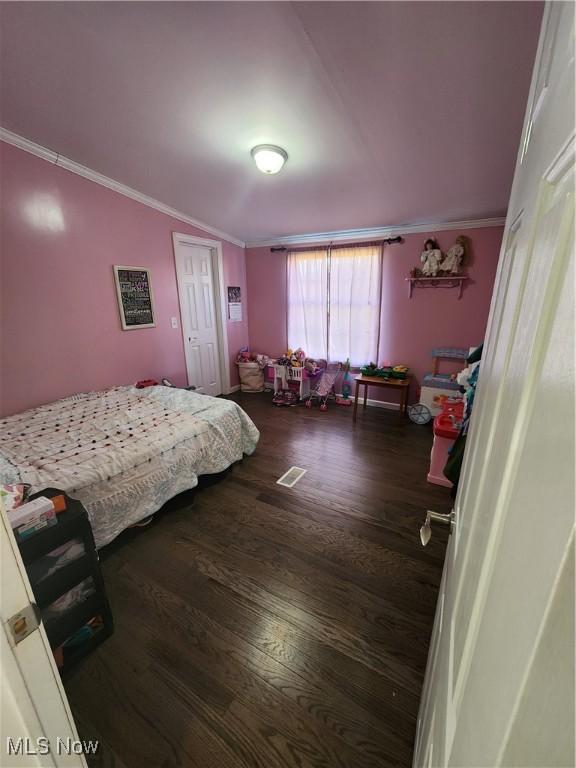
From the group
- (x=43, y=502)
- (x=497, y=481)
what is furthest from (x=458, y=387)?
(x=43, y=502)

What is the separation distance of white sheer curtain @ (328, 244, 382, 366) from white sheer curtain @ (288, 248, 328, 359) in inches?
4.8

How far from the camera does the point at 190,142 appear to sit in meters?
2.25

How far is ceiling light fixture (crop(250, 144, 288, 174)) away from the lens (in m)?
2.18

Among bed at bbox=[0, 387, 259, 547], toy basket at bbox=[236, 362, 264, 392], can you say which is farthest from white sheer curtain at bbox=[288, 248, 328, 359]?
bed at bbox=[0, 387, 259, 547]

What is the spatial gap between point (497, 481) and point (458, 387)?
3.37 m

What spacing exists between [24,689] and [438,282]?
13.5 ft

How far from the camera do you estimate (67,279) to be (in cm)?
275

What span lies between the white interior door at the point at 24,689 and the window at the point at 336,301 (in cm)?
397

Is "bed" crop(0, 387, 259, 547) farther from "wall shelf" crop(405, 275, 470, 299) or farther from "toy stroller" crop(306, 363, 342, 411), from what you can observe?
"wall shelf" crop(405, 275, 470, 299)

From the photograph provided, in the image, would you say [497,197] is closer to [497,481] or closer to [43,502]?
[497,481]

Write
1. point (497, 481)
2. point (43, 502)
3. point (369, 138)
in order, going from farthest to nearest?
point (369, 138)
point (43, 502)
point (497, 481)

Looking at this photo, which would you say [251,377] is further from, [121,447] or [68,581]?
[68,581]

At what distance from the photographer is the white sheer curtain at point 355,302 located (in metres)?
3.87

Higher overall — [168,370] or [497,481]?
[497,481]
